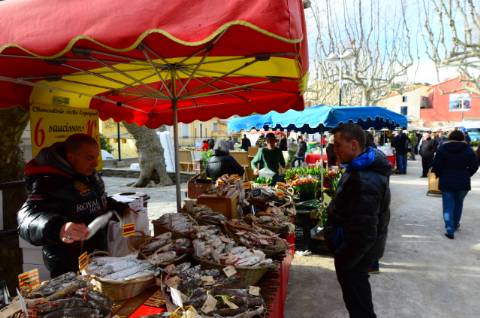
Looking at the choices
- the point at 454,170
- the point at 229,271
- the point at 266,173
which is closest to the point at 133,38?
the point at 229,271

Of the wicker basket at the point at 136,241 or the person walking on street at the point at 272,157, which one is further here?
the person walking on street at the point at 272,157

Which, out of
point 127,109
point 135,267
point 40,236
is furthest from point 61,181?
point 127,109

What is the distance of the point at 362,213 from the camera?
8.30 ft

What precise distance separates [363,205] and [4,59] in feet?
8.71

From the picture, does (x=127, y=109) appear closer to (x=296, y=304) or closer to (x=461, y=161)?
(x=296, y=304)

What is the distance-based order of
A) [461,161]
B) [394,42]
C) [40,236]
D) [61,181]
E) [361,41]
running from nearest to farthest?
[40,236] < [61,181] < [461,161] < [361,41] < [394,42]

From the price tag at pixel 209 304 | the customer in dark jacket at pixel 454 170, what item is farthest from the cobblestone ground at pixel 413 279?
the price tag at pixel 209 304

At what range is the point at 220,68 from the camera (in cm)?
332

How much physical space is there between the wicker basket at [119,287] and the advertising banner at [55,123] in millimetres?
1762

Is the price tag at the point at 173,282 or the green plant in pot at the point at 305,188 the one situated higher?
the price tag at the point at 173,282

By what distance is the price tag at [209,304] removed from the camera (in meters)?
1.58

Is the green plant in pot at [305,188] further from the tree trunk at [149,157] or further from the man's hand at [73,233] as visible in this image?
the tree trunk at [149,157]

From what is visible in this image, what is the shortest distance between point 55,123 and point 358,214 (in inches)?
110

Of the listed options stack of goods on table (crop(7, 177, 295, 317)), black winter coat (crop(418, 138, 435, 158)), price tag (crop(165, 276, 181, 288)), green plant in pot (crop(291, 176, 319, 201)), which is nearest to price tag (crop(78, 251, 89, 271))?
stack of goods on table (crop(7, 177, 295, 317))
